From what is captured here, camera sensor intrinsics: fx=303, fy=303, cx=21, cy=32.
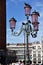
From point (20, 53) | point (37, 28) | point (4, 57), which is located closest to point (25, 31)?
point (37, 28)

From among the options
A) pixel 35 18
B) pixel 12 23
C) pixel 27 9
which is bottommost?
pixel 12 23

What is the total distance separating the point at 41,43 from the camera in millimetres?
144875

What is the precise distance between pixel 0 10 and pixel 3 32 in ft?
14.8

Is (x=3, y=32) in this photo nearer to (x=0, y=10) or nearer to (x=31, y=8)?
(x=0, y=10)

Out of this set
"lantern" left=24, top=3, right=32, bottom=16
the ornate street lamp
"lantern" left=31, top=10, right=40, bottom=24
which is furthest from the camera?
the ornate street lamp

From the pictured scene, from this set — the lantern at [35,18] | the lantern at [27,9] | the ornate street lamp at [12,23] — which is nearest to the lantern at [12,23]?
the ornate street lamp at [12,23]

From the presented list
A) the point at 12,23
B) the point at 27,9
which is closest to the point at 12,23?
the point at 12,23

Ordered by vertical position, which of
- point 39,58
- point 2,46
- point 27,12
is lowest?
point 39,58

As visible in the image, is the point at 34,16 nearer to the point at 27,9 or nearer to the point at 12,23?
the point at 27,9

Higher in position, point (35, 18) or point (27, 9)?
point (27, 9)

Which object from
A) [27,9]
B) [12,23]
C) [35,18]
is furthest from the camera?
[12,23]

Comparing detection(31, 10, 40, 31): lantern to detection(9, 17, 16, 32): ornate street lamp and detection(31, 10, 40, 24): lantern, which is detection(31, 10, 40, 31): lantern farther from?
detection(9, 17, 16, 32): ornate street lamp

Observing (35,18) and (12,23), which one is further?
(12,23)

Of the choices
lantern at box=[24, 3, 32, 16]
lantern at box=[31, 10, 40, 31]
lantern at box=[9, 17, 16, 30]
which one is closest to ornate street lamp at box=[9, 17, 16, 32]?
lantern at box=[9, 17, 16, 30]
